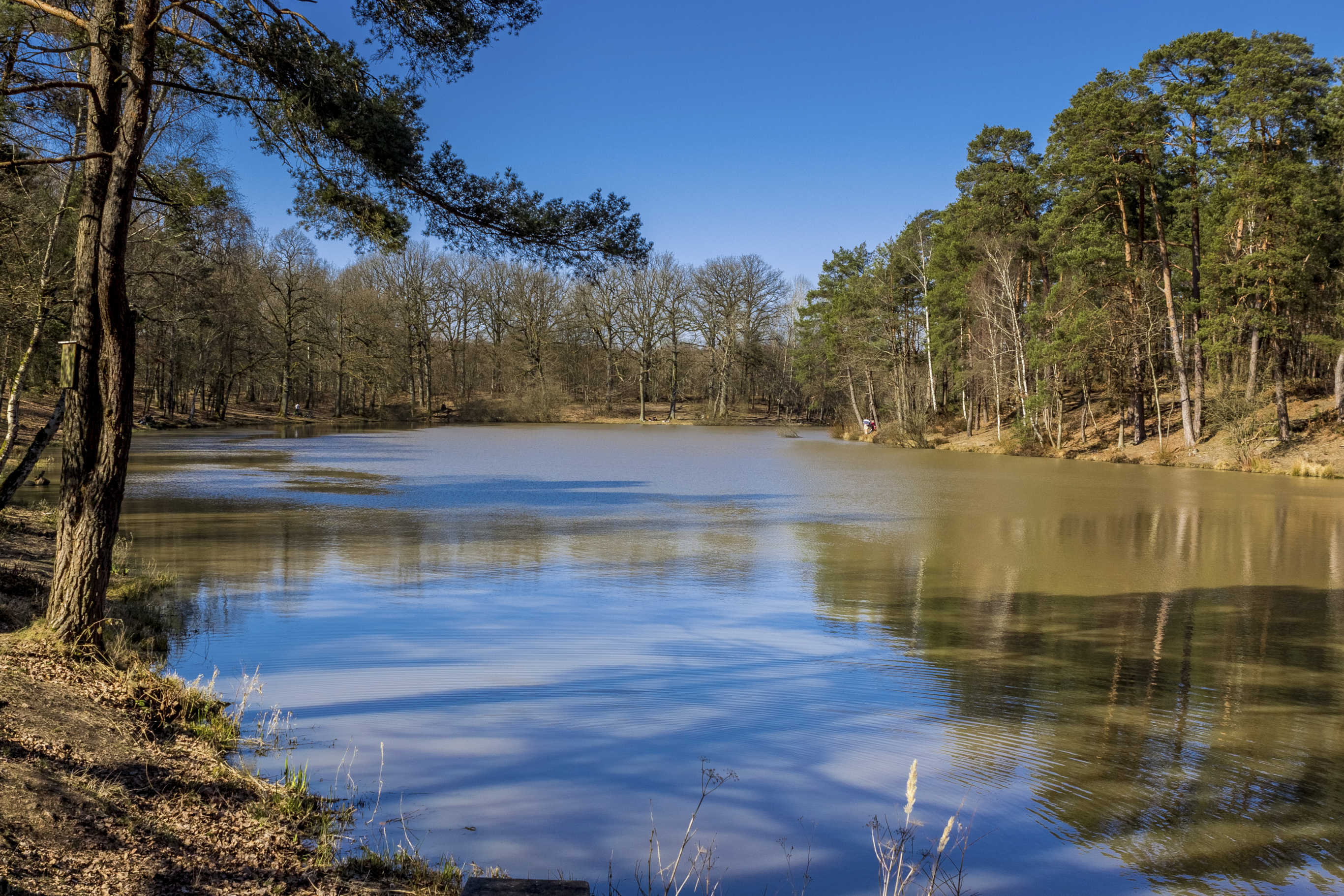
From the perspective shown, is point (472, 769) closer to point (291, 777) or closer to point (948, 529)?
point (291, 777)

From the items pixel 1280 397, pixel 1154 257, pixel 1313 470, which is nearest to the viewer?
pixel 1313 470

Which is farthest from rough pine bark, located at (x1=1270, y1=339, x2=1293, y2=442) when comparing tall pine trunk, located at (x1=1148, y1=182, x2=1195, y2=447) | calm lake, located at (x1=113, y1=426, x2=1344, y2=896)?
calm lake, located at (x1=113, y1=426, x2=1344, y2=896)

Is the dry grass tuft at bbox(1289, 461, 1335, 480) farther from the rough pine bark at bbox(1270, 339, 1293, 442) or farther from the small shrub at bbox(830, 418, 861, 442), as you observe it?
the small shrub at bbox(830, 418, 861, 442)

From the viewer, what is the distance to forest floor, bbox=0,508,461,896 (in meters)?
2.82

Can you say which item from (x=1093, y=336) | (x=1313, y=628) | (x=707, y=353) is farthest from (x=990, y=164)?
(x=1313, y=628)

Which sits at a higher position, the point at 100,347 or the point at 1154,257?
the point at 1154,257

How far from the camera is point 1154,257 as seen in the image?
106 ft

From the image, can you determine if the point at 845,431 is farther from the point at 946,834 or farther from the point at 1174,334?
the point at 946,834

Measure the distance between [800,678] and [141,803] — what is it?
412 centimetres

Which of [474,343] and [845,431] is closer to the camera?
[845,431]

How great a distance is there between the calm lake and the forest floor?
41 cm

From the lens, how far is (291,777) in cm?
414

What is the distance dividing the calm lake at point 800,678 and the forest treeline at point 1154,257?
14848mm

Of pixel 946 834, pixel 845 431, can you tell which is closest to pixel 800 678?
pixel 946 834
